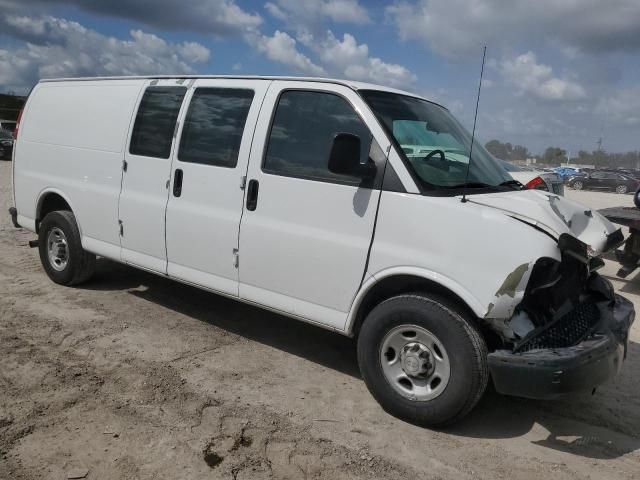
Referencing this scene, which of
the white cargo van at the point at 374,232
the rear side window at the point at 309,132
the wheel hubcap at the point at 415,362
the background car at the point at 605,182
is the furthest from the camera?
the background car at the point at 605,182

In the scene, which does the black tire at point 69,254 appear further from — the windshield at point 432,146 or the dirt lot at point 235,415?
Answer: the windshield at point 432,146

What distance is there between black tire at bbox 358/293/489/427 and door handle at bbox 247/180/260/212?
127 centimetres

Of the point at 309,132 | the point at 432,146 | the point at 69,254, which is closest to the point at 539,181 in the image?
the point at 432,146

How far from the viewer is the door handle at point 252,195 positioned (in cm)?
433

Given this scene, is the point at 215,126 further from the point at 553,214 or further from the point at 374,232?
the point at 553,214

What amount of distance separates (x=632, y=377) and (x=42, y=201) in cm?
617

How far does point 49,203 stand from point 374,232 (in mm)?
4271

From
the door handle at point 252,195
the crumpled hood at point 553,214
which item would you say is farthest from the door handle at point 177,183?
the crumpled hood at point 553,214

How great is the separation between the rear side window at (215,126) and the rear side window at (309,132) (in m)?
0.36

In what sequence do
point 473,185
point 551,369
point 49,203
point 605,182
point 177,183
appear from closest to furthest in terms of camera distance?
1. point 551,369
2. point 473,185
3. point 177,183
4. point 49,203
5. point 605,182

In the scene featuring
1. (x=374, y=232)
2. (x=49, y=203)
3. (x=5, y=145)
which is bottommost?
(x=49, y=203)

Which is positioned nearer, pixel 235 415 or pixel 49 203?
pixel 235 415

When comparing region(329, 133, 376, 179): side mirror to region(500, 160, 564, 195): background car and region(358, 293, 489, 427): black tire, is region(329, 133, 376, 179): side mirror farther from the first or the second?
region(500, 160, 564, 195): background car

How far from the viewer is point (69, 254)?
6.00 meters
